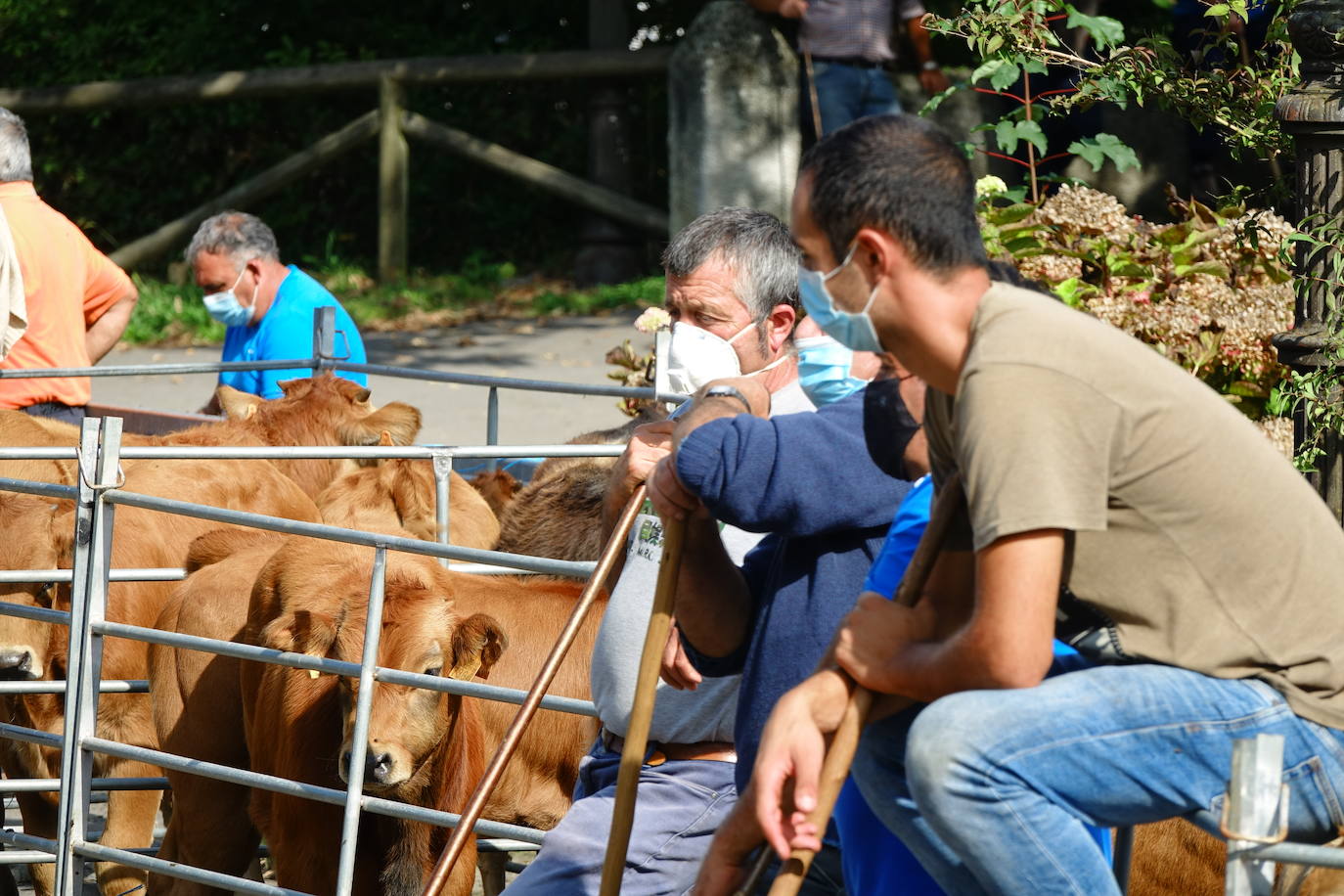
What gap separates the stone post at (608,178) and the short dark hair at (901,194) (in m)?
12.8

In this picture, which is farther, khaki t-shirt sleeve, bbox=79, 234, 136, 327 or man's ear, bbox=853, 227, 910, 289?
khaki t-shirt sleeve, bbox=79, 234, 136, 327

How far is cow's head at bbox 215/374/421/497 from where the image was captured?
259 inches

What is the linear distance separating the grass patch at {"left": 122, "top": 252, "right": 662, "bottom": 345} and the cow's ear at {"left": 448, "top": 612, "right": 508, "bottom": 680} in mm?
9278

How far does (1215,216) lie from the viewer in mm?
5992

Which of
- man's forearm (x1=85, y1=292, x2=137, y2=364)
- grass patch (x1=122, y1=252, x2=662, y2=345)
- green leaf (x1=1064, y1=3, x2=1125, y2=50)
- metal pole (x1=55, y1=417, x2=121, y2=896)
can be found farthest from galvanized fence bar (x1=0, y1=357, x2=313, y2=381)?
grass patch (x1=122, y1=252, x2=662, y2=345)

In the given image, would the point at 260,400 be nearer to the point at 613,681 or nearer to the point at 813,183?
the point at 613,681

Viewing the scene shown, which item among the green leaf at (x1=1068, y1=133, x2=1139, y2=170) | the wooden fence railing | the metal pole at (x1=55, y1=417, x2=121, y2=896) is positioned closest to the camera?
the metal pole at (x1=55, y1=417, x2=121, y2=896)

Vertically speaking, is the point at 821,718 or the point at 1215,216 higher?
the point at 1215,216

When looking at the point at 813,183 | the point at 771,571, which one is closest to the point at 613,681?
the point at 771,571

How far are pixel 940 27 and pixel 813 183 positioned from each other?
3121 mm

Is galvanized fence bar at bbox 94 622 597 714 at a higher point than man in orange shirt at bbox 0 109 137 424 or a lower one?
lower

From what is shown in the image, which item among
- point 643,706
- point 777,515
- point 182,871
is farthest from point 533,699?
point 182,871

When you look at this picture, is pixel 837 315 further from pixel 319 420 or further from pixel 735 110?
pixel 735 110

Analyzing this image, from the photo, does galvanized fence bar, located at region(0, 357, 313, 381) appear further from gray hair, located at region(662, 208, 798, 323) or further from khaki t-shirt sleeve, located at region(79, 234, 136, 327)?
gray hair, located at region(662, 208, 798, 323)
